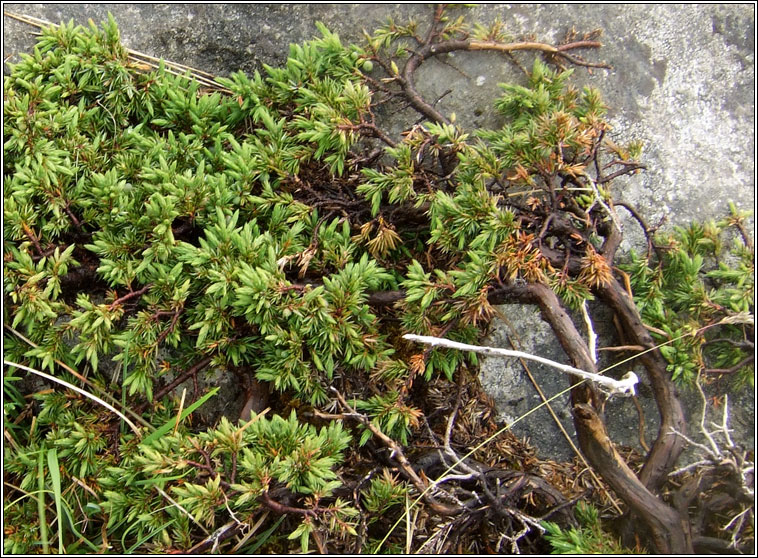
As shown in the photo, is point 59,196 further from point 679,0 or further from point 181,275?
point 679,0

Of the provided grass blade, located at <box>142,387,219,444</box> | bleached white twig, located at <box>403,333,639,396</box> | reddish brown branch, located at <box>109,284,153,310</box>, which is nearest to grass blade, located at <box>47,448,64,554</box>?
grass blade, located at <box>142,387,219,444</box>

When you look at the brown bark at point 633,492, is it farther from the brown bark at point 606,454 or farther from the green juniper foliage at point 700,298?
the green juniper foliage at point 700,298

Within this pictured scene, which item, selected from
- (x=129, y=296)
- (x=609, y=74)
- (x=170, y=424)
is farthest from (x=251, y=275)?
(x=609, y=74)

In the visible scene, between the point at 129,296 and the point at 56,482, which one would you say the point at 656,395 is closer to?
the point at 129,296

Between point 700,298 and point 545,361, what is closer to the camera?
point 545,361

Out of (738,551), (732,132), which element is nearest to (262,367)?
(738,551)

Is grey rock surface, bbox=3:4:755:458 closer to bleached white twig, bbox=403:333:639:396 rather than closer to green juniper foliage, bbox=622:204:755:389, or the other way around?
green juniper foliage, bbox=622:204:755:389

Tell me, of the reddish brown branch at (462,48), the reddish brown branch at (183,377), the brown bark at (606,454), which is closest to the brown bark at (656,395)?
the brown bark at (606,454)
